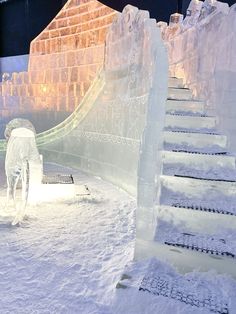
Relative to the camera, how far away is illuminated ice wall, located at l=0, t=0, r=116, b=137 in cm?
693

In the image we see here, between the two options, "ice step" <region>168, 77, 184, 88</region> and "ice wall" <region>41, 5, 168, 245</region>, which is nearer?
"ice wall" <region>41, 5, 168, 245</region>

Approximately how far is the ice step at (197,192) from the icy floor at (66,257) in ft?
2.27

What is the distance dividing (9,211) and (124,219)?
61.1 inches

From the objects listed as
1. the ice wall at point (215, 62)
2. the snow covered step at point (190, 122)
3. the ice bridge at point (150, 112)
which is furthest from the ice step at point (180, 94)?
the snow covered step at point (190, 122)

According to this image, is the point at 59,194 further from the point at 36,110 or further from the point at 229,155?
the point at 36,110

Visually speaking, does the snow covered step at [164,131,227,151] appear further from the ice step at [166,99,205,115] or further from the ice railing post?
the ice step at [166,99,205,115]

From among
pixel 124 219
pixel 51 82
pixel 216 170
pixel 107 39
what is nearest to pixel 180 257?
Answer: pixel 216 170

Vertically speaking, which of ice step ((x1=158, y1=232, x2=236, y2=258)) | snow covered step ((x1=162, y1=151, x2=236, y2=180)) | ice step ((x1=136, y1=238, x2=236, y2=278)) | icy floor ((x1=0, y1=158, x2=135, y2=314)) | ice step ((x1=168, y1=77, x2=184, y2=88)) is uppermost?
ice step ((x1=168, y1=77, x2=184, y2=88))

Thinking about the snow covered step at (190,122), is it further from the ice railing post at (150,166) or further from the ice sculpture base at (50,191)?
the ice sculpture base at (50,191)

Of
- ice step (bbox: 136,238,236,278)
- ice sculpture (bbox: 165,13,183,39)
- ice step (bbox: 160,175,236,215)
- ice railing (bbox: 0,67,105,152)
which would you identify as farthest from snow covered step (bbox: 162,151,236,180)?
ice railing (bbox: 0,67,105,152)

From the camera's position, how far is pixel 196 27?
480cm

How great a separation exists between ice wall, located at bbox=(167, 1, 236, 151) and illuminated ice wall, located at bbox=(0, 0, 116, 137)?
232 centimetres

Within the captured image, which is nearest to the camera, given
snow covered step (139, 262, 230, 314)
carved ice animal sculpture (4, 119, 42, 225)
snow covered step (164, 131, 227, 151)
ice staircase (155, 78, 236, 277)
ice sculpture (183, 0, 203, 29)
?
snow covered step (139, 262, 230, 314)

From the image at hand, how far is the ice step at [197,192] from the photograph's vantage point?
2.79m
